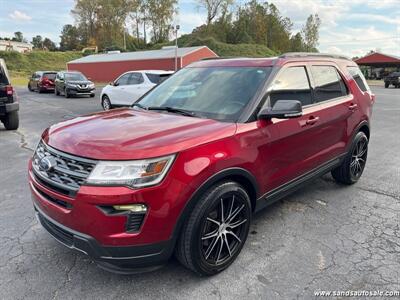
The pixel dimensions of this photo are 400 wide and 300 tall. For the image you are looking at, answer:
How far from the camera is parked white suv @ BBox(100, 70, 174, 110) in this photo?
484 inches

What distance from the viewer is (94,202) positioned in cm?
230

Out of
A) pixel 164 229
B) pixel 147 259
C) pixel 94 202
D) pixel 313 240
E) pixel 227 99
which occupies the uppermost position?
pixel 227 99

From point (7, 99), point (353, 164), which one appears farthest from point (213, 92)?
point (7, 99)

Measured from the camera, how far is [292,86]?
12.0 feet

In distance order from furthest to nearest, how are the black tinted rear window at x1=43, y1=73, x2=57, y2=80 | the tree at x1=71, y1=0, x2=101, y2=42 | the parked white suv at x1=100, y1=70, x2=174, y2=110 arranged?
1. the tree at x1=71, y1=0, x2=101, y2=42
2. the black tinted rear window at x1=43, y1=73, x2=57, y2=80
3. the parked white suv at x1=100, y1=70, x2=174, y2=110

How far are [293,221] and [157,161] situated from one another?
211 centimetres

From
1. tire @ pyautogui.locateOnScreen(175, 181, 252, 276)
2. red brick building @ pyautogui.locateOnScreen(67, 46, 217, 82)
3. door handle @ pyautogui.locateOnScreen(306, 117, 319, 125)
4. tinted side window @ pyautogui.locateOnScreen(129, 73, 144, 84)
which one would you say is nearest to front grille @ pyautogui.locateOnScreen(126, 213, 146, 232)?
tire @ pyautogui.locateOnScreen(175, 181, 252, 276)

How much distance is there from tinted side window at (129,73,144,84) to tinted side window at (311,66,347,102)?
905cm

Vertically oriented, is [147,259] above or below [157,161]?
below

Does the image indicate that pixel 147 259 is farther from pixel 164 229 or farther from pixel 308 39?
pixel 308 39

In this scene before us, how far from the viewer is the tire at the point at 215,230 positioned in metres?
2.60

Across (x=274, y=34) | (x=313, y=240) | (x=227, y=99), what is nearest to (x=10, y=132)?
(x=227, y=99)

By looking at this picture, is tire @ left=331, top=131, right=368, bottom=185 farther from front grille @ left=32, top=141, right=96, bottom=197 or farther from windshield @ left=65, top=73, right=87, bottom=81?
windshield @ left=65, top=73, right=87, bottom=81

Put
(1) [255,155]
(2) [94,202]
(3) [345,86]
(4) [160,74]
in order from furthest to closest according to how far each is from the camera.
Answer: (4) [160,74] → (3) [345,86] → (1) [255,155] → (2) [94,202]
